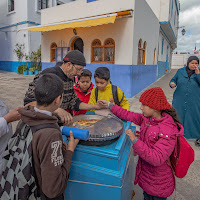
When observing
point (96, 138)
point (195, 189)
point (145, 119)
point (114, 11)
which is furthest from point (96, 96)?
point (114, 11)

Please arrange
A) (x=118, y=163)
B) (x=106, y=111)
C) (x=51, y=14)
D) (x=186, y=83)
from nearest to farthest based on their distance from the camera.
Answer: (x=118, y=163)
(x=106, y=111)
(x=186, y=83)
(x=51, y=14)

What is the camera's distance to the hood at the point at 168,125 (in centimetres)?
144

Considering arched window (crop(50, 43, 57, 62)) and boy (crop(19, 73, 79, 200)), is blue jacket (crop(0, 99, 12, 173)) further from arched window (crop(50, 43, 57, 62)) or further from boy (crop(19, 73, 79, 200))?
arched window (crop(50, 43, 57, 62))

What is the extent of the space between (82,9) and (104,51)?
2243 millimetres

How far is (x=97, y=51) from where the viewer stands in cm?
817

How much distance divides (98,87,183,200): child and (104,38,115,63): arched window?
642 centimetres

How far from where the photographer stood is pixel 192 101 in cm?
359

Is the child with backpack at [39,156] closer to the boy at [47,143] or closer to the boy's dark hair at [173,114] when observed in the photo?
the boy at [47,143]

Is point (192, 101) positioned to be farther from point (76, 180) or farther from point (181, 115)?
point (76, 180)

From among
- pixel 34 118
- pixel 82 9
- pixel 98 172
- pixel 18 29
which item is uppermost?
pixel 18 29

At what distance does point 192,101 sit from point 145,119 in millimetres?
2438

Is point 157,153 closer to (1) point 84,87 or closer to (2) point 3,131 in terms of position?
(2) point 3,131

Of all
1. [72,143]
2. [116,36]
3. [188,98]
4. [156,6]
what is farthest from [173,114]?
[156,6]

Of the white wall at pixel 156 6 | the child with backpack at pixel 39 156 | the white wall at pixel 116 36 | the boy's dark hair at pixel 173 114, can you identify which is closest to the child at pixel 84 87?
the boy's dark hair at pixel 173 114
